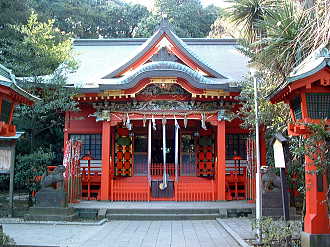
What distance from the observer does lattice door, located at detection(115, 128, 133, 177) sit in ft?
57.5

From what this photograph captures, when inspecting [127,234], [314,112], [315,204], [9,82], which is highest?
[9,82]

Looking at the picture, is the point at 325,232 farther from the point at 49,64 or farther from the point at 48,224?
the point at 49,64

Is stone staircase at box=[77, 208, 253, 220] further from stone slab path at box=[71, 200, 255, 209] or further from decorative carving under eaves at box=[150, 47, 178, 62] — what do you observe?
decorative carving under eaves at box=[150, 47, 178, 62]

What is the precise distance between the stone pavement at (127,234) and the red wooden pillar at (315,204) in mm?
1860

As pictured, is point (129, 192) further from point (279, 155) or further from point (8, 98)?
point (279, 155)

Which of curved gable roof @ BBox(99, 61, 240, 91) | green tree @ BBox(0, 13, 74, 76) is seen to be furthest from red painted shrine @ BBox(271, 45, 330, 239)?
green tree @ BBox(0, 13, 74, 76)

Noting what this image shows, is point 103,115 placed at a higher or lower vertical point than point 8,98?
higher

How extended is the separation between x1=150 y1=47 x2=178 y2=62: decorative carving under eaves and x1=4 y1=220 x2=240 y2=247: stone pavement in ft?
23.3

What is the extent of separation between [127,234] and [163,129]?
607 centimetres

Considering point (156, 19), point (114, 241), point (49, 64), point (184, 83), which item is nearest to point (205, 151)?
point (184, 83)

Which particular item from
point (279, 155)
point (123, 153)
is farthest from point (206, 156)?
point (279, 155)

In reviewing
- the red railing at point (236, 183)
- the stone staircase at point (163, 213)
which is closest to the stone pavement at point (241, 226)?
the stone staircase at point (163, 213)

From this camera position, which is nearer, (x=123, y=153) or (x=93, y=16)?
(x=123, y=153)

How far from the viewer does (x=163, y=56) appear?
53.2ft
